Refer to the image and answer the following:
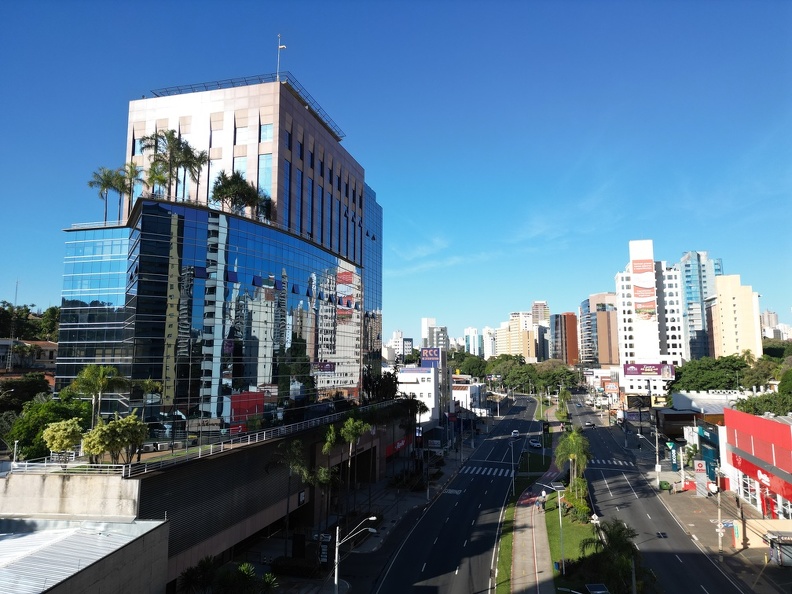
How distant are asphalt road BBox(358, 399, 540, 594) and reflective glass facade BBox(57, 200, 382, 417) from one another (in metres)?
19.7

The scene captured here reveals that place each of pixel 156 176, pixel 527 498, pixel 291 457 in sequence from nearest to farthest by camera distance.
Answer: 1. pixel 291 457
2. pixel 156 176
3. pixel 527 498

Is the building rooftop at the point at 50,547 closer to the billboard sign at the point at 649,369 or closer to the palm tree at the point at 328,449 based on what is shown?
the palm tree at the point at 328,449

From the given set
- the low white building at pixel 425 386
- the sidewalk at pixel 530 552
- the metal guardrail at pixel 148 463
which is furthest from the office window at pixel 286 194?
the low white building at pixel 425 386

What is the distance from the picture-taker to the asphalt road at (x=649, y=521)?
39.6 m

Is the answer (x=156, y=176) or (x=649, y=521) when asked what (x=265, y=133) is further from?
(x=649, y=521)

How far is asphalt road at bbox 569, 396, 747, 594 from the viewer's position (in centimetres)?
3956

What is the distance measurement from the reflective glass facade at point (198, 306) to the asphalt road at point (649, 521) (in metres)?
38.9

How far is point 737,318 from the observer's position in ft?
626

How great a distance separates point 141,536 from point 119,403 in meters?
24.8

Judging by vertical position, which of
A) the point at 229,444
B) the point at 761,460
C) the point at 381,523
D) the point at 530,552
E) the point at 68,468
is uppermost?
the point at 68,468

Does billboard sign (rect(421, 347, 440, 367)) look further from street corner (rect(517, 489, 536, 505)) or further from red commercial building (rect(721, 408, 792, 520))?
red commercial building (rect(721, 408, 792, 520))

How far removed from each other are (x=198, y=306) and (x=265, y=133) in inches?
1081

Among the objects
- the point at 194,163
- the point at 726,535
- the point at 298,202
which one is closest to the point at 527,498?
the point at 726,535

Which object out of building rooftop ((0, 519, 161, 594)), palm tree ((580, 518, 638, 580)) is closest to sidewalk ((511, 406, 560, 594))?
palm tree ((580, 518, 638, 580))
